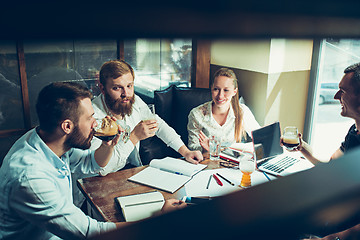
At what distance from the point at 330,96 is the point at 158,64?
8.00ft

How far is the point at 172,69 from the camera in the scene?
14.0 ft

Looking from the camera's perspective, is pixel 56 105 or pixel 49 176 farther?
pixel 56 105

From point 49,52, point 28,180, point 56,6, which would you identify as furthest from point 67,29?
point 49,52

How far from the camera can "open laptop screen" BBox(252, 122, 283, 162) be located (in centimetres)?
202

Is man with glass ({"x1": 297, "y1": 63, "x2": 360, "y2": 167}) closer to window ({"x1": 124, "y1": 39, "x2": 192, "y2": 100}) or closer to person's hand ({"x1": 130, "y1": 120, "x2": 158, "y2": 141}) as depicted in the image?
person's hand ({"x1": 130, "y1": 120, "x2": 158, "y2": 141})

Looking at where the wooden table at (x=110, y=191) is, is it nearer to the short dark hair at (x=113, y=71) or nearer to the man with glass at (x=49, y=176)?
the man with glass at (x=49, y=176)

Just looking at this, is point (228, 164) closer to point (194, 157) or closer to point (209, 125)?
point (194, 157)

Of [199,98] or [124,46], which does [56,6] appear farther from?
[124,46]

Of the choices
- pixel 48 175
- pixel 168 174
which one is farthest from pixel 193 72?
pixel 48 175

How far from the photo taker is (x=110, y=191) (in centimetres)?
169

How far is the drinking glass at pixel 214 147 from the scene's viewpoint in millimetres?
2109

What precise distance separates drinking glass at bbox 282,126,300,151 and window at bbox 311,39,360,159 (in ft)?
2.93

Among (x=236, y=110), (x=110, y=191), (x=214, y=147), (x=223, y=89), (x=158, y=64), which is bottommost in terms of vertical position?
(x=110, y=191)

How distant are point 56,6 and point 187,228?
139mm
